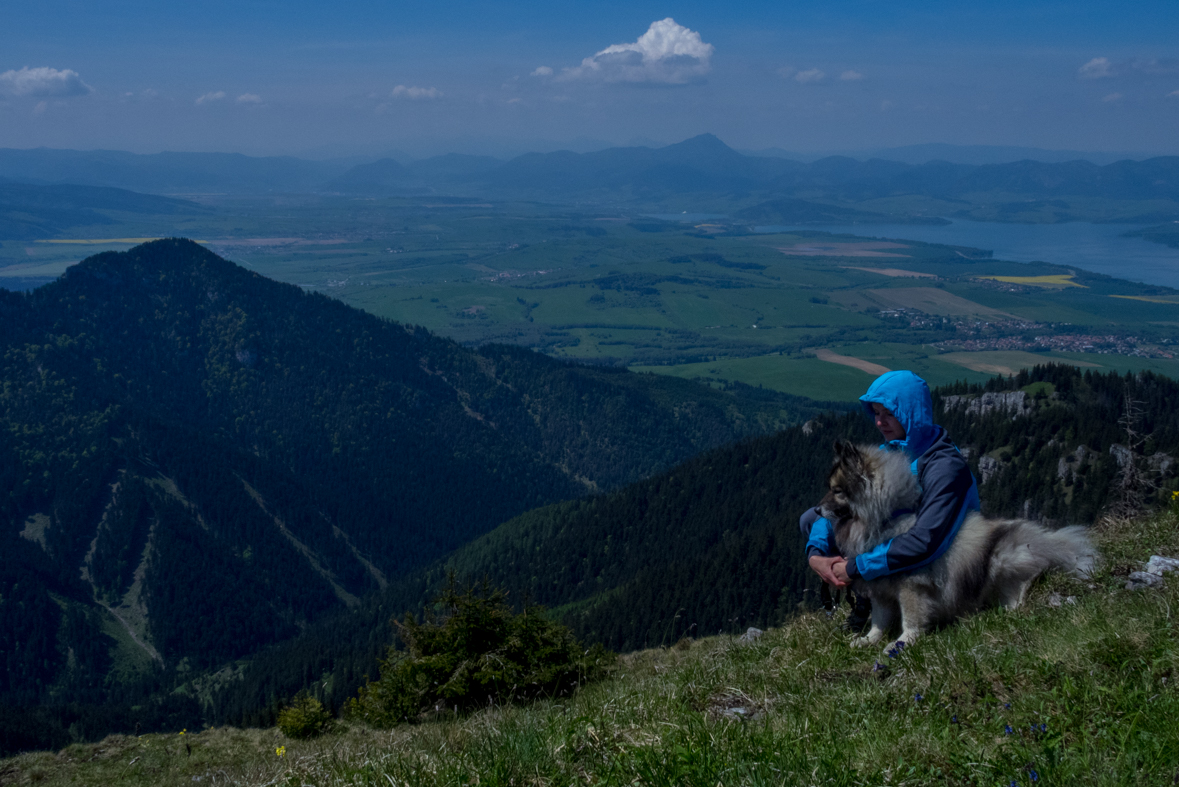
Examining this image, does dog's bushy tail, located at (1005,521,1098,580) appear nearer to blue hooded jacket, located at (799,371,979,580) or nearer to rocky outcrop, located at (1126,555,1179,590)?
rocky outcrop, located at (1126,555,1179,590)

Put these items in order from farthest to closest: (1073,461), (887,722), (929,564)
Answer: (1073,461) → (929,564) → (887,722)

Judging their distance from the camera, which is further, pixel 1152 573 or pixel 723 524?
pixel 723 524

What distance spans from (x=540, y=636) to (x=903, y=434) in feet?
31.6

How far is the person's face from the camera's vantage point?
26.5 feet

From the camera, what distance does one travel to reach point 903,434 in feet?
26.7

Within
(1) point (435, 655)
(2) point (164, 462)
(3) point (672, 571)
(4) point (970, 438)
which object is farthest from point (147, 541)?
(1) point (435, 655)

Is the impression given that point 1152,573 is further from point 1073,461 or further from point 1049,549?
point 1073,461

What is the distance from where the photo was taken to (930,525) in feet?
24.4

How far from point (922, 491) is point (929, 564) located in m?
0.74

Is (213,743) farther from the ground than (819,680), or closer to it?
closer to it

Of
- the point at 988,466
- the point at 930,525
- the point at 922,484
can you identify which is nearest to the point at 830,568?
the point at 930,525

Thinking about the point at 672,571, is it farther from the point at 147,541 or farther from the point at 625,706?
the point at 147,541

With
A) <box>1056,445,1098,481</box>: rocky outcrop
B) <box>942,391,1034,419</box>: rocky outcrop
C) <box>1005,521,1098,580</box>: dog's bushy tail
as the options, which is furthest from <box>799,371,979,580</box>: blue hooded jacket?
<box>942,391,1034,419</box>: rocky outcrop

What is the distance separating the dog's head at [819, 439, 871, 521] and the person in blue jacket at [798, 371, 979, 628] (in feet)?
1.33
